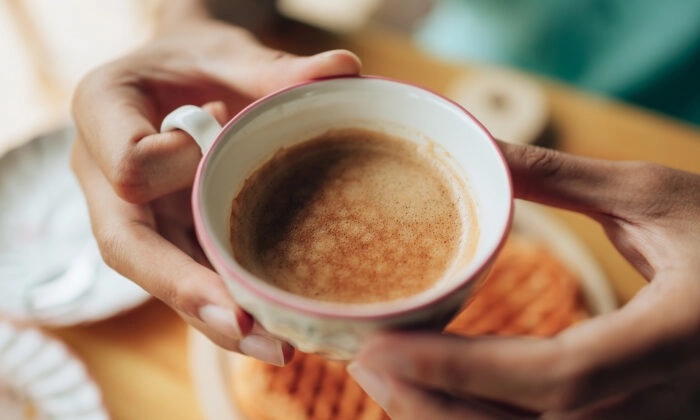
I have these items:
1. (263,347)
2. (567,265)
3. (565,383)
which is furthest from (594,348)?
(567,265)

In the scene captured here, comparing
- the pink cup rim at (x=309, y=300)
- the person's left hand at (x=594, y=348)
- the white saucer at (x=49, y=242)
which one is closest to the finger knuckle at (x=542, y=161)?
the person's left hand at (x=594, y=348)

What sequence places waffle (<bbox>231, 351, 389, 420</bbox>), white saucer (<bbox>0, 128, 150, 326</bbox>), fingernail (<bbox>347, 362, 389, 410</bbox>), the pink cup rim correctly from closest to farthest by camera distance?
the pink cup rim → fingernail (<bbox>347, 362, 389, 410</bbox>) → waffle (<bbox>231, 351, 389, 420</bbox>) → white saucer (<bbox>0, 128, 150, 326</bbox>)

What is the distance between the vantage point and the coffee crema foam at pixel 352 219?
0.60 meters

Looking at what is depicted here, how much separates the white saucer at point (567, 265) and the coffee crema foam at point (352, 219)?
9.6 inches

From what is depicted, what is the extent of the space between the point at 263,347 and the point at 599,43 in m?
0.98

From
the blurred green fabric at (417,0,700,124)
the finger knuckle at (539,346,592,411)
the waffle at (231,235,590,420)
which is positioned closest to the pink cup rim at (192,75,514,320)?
the finger knuckle at (539,346,592,411)

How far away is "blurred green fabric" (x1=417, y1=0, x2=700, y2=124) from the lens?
1179mm

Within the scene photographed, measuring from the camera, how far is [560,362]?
1.65 ft

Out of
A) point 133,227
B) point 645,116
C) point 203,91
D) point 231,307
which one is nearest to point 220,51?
point 203,91

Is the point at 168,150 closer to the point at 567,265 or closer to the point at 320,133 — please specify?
the point at 320,133

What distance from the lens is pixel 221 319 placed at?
1.78ft

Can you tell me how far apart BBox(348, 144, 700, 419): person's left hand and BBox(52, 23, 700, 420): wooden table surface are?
327 mm

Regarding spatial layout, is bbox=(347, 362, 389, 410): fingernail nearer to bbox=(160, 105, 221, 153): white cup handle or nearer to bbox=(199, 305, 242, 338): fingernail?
bbox=(199, 305, 242, 338): fingernail

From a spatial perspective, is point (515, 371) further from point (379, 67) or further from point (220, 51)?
point (379, 67)
